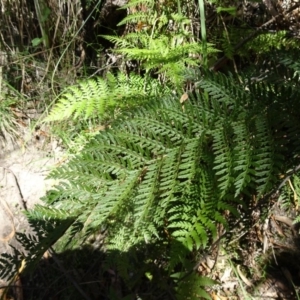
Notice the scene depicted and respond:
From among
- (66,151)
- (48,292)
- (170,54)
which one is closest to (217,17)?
(170,54)

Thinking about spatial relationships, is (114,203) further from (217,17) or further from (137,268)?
(217,17)

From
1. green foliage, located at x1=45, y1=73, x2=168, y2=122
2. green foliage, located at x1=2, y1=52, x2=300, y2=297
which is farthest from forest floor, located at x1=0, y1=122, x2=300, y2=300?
green foliage, located at x1=45, y1=73, x2=168, y2=122

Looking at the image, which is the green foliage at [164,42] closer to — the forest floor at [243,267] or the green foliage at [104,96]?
the green foliage at [104,96]

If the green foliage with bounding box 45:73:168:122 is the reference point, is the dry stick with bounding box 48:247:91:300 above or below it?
below

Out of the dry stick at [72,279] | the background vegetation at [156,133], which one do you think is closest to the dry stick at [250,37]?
the background vegetation at [156,133]

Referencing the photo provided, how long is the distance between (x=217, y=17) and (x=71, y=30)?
3.71 feet

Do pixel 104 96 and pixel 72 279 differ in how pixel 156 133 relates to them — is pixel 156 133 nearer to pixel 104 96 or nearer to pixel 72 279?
pixel 104 96

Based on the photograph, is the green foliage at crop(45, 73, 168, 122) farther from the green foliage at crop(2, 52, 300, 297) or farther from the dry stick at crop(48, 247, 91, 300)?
the dry stick at crop(48, 247, 91, 300)

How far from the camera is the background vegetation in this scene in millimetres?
1616

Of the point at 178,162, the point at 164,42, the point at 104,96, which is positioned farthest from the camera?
the point at 164,42

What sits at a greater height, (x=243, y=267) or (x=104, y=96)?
(x=104, y=96)

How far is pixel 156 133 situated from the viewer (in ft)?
5.56

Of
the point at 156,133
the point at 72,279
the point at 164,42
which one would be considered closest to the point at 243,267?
the point at 72,279

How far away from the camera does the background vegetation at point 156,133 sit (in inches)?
63.6
